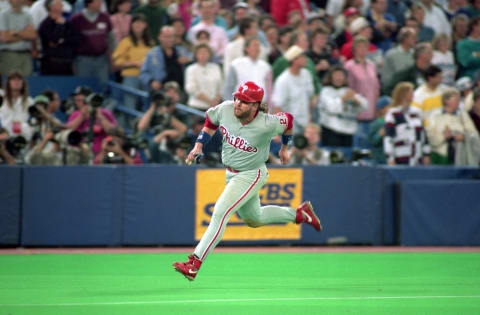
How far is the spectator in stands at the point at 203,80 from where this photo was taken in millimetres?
14789

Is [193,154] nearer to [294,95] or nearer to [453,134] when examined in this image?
[294,95]

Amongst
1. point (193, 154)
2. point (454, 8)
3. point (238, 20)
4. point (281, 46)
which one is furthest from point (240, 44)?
point (454, 8)

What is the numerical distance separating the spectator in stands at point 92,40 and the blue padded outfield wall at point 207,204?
3629mm

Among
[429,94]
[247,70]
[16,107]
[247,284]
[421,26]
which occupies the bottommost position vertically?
[247,284]

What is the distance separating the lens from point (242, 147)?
8.69 meters

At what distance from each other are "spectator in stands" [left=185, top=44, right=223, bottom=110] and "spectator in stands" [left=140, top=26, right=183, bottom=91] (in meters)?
0.44

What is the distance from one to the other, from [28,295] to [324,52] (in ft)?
33.8

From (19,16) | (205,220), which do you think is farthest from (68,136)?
(19,16)

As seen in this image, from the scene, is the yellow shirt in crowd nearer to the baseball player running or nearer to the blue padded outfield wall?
the blue padded outfield wall

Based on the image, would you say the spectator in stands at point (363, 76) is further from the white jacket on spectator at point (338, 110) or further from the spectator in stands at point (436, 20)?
the spectator in stands at point (436, 20)

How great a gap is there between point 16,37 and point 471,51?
384 inches

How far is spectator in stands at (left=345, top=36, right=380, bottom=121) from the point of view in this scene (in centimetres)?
1578

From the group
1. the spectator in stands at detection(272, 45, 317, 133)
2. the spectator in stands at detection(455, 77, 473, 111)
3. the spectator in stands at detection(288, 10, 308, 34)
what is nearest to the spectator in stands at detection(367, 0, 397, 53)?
the spectator in stands at detection(288, 10, 308, 34)

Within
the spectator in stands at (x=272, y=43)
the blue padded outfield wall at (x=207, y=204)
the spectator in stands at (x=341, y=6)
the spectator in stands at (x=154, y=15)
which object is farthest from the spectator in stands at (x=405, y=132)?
the spectator in stands at (x=154, y=15)
